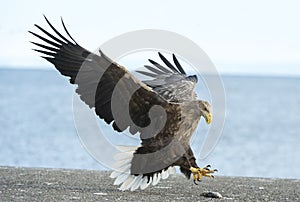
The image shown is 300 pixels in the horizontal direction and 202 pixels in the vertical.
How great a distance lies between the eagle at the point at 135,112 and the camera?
290 inches

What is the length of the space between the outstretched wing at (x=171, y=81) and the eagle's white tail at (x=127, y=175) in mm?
676

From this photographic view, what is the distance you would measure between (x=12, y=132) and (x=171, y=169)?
16.8 m

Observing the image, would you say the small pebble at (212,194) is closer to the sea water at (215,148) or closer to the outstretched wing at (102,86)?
Result: the outstretched wing at (102,86)

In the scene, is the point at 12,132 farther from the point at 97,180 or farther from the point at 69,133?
the point at 97,180

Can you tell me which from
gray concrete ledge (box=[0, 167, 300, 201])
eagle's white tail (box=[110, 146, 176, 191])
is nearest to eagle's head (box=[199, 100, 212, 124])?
eagle's white tail (box=[110, 146, 176, 191])

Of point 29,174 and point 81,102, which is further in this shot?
point 29,174

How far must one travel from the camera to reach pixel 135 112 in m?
7.55

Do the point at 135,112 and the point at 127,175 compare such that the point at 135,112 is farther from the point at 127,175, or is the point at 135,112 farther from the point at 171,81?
the point at 171,81

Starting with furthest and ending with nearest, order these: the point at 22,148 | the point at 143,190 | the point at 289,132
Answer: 1. the point at 289,132
2. the point at 22,148
3. the point at 143,190

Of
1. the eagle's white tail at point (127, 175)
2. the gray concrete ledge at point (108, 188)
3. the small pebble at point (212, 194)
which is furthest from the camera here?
the eagle's white tail at point (127, 175)

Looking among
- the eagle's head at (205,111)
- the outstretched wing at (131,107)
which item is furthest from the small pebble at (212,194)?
the eagle's head at (205,111)

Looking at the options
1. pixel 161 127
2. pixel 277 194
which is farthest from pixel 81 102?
pixel 277 194

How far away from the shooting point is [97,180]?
27.3 feet

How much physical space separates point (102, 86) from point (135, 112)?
0.41m
